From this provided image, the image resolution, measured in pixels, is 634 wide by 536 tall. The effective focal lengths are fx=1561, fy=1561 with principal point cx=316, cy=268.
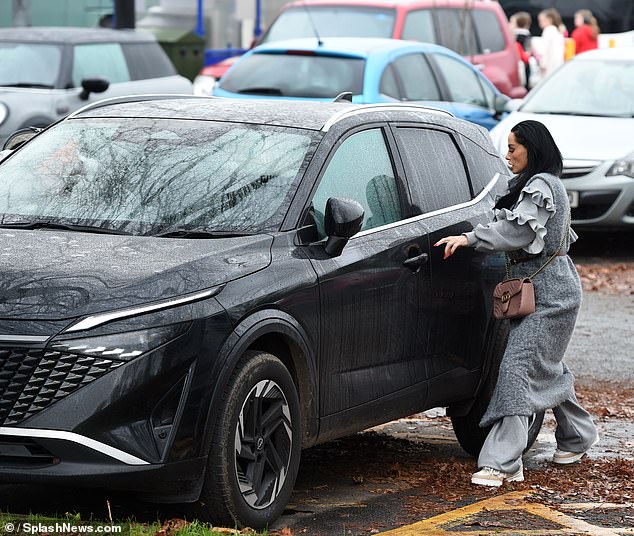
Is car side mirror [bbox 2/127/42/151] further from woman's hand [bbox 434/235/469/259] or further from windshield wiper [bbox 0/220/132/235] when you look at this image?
woman's hand [bbox 434/235/469/259]

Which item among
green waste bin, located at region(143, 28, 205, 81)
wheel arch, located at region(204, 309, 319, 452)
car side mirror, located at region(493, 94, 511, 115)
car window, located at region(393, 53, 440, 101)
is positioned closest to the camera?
wheel arch, located at region(204, 309, 319, 452)

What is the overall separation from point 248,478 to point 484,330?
6.57 ft

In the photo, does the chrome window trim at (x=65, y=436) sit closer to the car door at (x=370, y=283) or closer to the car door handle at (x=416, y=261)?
the car door at (x=370, y=283)

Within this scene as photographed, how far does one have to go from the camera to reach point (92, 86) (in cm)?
1594

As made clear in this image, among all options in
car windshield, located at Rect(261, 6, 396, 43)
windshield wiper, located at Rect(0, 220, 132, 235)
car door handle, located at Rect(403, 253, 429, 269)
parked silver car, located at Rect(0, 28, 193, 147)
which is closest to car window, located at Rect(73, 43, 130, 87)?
parked silver car, located at Rect(0, 28, 193, 147)

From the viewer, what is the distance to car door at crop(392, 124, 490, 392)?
702cm

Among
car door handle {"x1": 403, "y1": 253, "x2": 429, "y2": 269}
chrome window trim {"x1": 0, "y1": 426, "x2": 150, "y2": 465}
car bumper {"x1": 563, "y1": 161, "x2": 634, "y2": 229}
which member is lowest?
car bumper {"x1": 563, "y1": 161, "x2": 634, "y2": 229}

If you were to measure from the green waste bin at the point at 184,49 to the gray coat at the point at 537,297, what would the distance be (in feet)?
65.0

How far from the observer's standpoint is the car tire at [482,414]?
752 centimetres

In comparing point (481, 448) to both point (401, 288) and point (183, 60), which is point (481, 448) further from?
point (183, 60)

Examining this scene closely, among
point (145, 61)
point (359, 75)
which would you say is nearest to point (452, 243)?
point (359, 75)

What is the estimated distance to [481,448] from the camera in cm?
757

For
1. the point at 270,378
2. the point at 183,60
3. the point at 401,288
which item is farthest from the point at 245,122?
the point at 183,60

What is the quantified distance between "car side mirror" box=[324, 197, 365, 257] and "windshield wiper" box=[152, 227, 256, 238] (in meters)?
0.32
